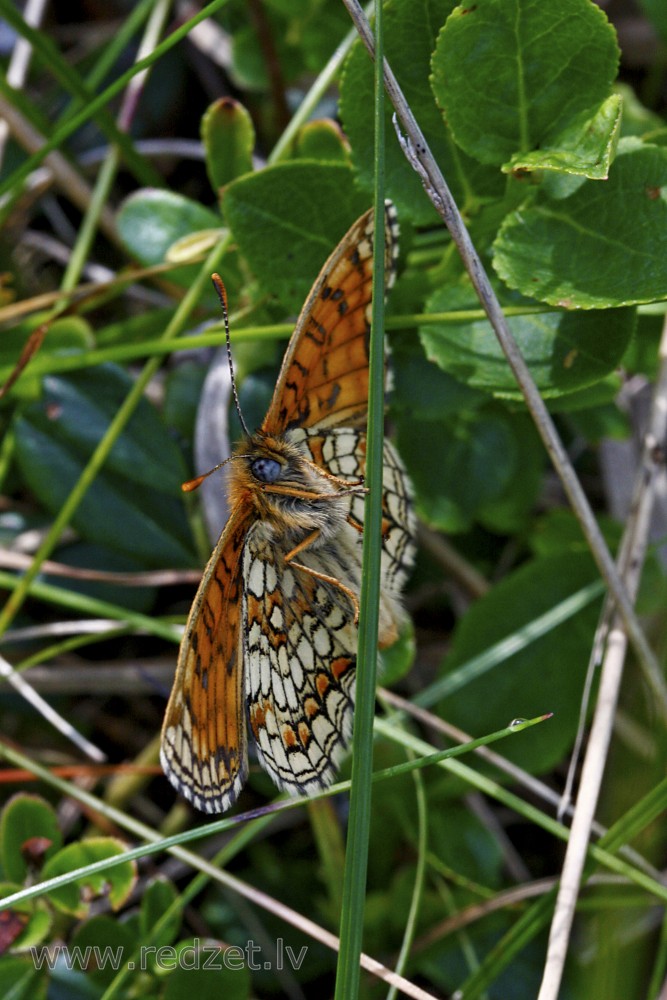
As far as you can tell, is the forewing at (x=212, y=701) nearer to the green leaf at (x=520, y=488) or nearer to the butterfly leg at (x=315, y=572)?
the butterfly leg at (x=315, y=572)

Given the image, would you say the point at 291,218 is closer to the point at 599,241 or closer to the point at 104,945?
the point at 599,241

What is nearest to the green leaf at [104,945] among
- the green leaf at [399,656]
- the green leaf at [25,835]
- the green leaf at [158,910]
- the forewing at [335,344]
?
the green leaf at [158,910]

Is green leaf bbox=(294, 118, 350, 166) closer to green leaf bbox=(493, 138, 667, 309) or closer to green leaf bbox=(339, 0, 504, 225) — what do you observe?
green leaf bbox=(339, 0, 504, 225)

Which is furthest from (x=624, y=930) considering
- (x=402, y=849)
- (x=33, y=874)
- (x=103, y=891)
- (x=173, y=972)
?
(x=33, y=874)

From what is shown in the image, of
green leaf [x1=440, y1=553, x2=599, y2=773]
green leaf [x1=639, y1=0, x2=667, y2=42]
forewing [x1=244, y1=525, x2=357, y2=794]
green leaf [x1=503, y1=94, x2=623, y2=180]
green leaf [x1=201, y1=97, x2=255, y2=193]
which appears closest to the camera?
green leaf [x1=503, y1=94, x2=623, y2=180]

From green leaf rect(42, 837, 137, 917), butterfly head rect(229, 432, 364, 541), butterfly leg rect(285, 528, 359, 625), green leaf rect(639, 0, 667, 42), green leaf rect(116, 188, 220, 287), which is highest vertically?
green leaf rect(639, 0, 667, 42)

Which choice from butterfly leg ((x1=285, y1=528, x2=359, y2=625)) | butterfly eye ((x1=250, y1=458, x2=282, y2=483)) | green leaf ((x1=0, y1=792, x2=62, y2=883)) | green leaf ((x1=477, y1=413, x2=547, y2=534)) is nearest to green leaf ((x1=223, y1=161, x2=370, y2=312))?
butterfly eye ((x1=250, y1=458, x2=282, y2=483))
